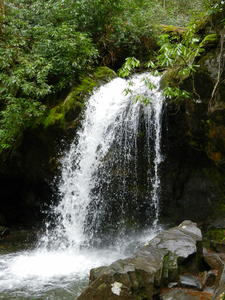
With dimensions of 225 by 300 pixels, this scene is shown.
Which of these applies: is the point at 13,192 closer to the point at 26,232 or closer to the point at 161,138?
the point at 26,232

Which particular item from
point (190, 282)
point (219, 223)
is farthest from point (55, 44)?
point (190, 282)

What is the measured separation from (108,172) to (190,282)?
4193mm

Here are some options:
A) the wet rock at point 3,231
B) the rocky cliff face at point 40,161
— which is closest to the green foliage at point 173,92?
the rocky cliff face at point 40,161

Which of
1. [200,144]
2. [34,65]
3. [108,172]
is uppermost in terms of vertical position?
[34,65]

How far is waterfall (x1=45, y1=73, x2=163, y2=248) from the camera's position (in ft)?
25.6

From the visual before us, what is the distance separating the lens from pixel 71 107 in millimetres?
9016

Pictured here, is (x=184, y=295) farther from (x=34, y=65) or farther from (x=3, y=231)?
(x=34, y=65)

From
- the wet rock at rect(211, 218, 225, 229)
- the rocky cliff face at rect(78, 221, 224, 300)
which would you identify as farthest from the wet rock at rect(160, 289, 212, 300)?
the wet rock at rect(211, 218, 225, 229)

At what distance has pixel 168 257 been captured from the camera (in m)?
4.61

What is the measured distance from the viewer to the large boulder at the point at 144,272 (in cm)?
391

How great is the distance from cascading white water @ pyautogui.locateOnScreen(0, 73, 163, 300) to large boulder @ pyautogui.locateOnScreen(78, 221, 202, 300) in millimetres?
2629

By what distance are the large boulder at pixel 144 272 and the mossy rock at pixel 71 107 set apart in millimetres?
4966

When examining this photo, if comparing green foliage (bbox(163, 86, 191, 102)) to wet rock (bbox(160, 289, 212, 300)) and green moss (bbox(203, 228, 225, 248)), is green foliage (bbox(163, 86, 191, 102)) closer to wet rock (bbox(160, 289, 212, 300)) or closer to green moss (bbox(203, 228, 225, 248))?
green moss (bbox(203, 228, 225, 248))

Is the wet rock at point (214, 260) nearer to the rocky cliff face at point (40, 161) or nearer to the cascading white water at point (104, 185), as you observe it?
the cascading white water at point (104, 185)
